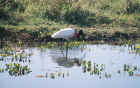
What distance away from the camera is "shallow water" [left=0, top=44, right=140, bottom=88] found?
13523 millimetres

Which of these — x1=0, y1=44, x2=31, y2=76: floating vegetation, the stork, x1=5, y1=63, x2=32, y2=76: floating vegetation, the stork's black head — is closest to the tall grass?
the stork's black head

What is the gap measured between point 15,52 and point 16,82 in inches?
159

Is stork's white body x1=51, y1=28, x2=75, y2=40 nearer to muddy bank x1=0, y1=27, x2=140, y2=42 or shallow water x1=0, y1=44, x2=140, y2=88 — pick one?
shallow water x1=0, y1=44, x2=140, y2=88

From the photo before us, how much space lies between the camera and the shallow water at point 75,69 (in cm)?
1352

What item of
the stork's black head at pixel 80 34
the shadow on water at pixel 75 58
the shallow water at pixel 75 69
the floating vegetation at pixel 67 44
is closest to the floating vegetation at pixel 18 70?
the shadow on water at pixel 75 58

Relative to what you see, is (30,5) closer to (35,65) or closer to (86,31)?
(86,31)

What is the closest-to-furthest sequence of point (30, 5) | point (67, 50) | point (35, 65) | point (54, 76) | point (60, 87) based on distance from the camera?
point (60, 87) → point (54, 76) → point (35, 65) → point (67, 50) → point (30, 5)

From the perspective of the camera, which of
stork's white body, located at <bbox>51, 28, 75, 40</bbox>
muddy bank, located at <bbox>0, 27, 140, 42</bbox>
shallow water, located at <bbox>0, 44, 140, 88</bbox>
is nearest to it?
shallow water, located at <bbox>0, 44, 140, 88</bbox>

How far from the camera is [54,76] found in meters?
14.1

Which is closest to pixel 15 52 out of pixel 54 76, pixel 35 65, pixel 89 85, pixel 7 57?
pixel 7 57

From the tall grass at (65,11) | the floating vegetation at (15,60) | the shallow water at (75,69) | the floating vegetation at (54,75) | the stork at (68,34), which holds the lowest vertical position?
the shallow water at (75,69)

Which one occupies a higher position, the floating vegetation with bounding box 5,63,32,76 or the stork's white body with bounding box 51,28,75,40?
the stork's white body with bounding box 51,28,75,40

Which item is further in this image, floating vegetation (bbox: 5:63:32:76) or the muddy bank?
the muddy bank

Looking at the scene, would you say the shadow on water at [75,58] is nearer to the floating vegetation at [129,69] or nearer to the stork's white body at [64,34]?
the floating vegetation at [129,69]
